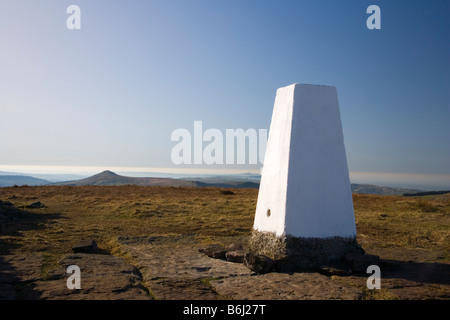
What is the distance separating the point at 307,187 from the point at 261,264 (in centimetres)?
161

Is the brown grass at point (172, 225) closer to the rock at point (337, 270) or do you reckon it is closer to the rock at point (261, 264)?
the rock at point (337, 270)

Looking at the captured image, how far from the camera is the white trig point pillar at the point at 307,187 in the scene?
6.53 metres

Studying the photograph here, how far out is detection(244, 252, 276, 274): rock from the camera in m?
6.45

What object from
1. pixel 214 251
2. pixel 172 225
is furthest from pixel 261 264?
pixel 172 225

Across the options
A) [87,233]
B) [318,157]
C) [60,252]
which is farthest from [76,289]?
[87,233]

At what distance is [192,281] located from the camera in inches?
237

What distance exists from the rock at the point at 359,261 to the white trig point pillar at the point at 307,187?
212mm

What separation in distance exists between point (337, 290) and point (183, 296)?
7.40 feet

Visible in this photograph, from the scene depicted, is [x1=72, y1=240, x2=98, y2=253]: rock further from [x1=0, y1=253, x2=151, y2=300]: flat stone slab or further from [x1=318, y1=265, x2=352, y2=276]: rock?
[x1=318, y1=265, x2=352, y2=276]: rock

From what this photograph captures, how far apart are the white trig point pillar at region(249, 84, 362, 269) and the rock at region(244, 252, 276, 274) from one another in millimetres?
207

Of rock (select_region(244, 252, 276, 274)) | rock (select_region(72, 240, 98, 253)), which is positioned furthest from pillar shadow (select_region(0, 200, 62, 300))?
rock (select_region(244, 252, 276, 274))

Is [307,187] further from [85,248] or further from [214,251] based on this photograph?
[85,248]

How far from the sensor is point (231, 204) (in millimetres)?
19812
